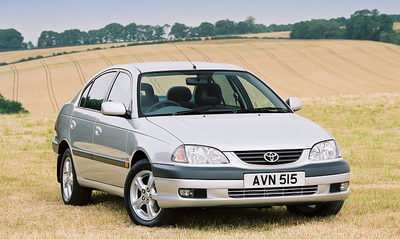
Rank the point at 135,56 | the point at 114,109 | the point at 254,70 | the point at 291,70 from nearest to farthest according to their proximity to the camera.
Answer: the point at 114,109 < the point at 254,70 < the point at 291,70 < the point at 135,56

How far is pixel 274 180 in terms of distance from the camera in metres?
6.03

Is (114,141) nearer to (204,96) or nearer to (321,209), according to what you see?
(204,96)

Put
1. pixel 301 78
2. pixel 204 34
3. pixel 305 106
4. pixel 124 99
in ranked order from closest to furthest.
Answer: pixel 124 99 < pixel 305 106 < pixel 301 78 < pixel 204 34

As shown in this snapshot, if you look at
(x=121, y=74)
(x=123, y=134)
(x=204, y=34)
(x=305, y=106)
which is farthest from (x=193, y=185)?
(x=204, y=34)

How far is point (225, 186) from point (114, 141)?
163 centimetres

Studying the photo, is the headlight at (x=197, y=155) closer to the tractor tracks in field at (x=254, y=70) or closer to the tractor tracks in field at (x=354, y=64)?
the tractor tracks in field at (x=254, y=70)

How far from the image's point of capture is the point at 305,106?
120ft

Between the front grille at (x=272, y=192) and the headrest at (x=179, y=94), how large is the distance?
1684mm

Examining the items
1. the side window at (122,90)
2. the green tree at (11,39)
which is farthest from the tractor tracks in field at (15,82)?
the side window at (122,90)

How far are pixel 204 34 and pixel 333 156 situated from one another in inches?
4145

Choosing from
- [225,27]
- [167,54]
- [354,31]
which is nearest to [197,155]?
[167,54]

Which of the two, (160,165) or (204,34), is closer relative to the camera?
(160,165)

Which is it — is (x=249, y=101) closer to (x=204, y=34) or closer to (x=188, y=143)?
(x=188, y=143)

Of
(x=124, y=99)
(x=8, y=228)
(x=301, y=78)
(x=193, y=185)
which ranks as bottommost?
(x=301, y=78)
